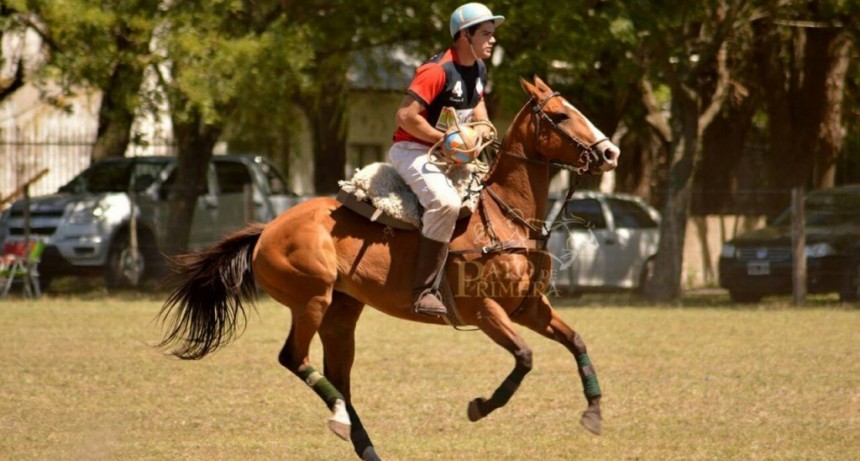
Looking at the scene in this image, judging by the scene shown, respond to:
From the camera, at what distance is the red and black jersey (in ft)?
28.6

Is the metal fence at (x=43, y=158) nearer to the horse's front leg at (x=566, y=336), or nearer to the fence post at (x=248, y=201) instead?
the fence post at (x=248, y=201)

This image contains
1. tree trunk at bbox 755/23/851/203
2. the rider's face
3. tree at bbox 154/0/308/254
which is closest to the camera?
the rider's face

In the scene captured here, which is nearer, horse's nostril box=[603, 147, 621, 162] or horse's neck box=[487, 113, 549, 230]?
horse's nostril box=[603, 147, 621, 162]

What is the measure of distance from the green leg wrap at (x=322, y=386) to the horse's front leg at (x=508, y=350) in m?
0.89

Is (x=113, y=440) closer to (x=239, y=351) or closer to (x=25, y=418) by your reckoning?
(x=25, y=418)

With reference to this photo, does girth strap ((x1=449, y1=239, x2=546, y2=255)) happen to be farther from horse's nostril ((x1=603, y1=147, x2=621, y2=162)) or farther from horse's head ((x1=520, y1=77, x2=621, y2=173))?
horse's nostril ((x1=603, y1=147, x2=621, y2=162))

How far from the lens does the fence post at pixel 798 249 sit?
21531 millimetres

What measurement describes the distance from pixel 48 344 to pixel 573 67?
11.0m

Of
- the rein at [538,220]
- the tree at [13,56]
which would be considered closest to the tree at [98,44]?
the tree at [13,56]

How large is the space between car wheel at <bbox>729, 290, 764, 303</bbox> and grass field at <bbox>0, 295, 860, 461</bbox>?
4.01 m

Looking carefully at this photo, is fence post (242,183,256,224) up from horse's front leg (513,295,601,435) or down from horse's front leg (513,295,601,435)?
up

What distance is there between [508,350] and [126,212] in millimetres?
15928

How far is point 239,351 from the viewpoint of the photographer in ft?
50.7

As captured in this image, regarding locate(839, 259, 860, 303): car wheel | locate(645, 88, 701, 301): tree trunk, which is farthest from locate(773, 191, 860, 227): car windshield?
locate(645, 88, 701, 301): tree trunk
